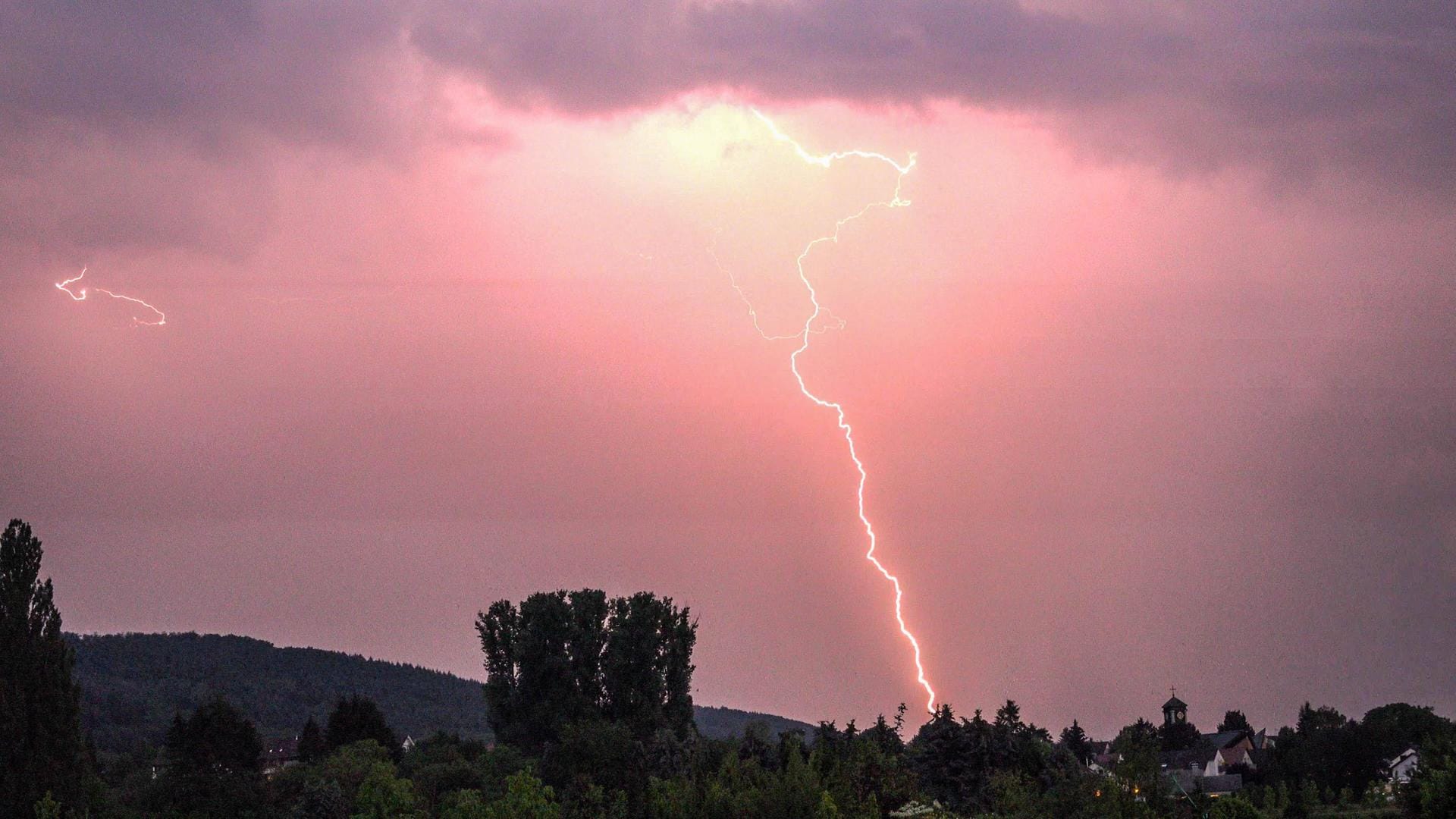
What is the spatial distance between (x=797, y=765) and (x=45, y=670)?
25.6m

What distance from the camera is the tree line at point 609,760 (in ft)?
86.2

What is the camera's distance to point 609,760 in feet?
156

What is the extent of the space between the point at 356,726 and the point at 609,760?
102ft

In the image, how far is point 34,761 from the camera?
42.2 m

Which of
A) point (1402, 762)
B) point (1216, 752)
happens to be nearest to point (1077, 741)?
point (1402, 762)

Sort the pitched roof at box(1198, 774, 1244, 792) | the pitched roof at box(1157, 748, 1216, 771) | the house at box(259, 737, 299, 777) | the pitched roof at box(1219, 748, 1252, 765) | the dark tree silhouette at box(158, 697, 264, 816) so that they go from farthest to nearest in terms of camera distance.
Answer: the house at box(259, 737, 299, 777), the pitched roof at box(1219, 748, 1252, 765), the pitched roof at box(1157, 748, 1216, 771), the pitched roof at box(1198, 774, 1244, 792), the dark tree silhouette at box(158, 697, 264, 816)

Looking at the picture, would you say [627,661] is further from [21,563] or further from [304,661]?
[304,661]

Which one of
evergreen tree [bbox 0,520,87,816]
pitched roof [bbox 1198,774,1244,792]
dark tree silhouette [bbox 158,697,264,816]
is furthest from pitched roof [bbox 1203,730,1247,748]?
evergreen tree [bbox 0,520,87,816]

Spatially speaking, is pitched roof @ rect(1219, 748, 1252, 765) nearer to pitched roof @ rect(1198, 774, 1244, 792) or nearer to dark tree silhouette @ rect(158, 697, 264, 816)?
pitched roof @ rect(1198, 774, 1244, 792)

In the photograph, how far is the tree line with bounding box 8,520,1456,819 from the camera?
2628cm

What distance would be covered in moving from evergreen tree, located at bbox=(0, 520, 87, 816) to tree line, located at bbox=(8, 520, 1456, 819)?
A: 0.05 m

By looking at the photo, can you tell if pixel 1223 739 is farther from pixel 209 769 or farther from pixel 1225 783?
pixel 209 769

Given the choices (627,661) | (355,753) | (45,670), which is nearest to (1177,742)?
(627,661)

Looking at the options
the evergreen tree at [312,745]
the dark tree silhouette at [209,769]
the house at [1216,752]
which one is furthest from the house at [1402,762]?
the evergreen tree at [312,745]
